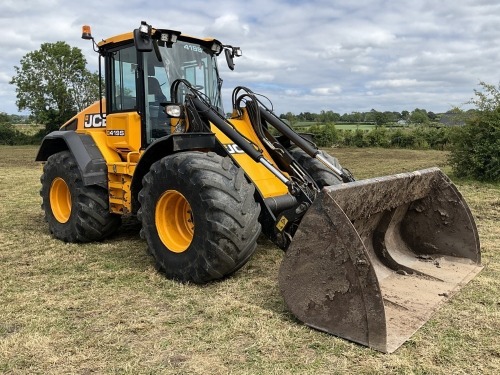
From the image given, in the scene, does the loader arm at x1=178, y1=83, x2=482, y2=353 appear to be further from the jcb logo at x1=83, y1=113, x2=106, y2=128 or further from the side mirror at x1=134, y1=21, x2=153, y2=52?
the jcb logo at x1=83, y1=113, x2=106, y2=128

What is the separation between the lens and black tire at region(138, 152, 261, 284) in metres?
3.98

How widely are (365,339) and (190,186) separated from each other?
191cm

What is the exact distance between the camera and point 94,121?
639 centimetres

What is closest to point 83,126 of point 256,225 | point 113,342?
point 256,225

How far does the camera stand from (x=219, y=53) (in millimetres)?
6043

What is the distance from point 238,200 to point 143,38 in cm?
205

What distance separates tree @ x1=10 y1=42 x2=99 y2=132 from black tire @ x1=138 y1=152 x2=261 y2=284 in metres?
37.3

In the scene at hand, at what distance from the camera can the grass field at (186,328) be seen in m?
2.96

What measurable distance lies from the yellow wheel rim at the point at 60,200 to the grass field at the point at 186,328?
3.91ft

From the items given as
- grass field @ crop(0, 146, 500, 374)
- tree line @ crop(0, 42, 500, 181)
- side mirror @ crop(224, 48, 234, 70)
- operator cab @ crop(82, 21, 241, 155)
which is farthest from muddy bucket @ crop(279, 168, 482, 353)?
tree line @ crop(0, 42, 500, 181)

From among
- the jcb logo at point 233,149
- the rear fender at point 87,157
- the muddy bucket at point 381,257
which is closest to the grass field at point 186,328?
the muddy bucket at point 381,257

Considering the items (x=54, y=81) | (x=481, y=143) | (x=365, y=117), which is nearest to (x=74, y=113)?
(x=54, y=81)

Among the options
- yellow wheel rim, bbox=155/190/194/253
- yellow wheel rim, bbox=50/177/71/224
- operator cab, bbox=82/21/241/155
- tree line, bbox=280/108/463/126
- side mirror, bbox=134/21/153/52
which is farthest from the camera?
tree line, bbox=280/108/463/126

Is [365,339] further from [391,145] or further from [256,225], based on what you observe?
[391,145]
